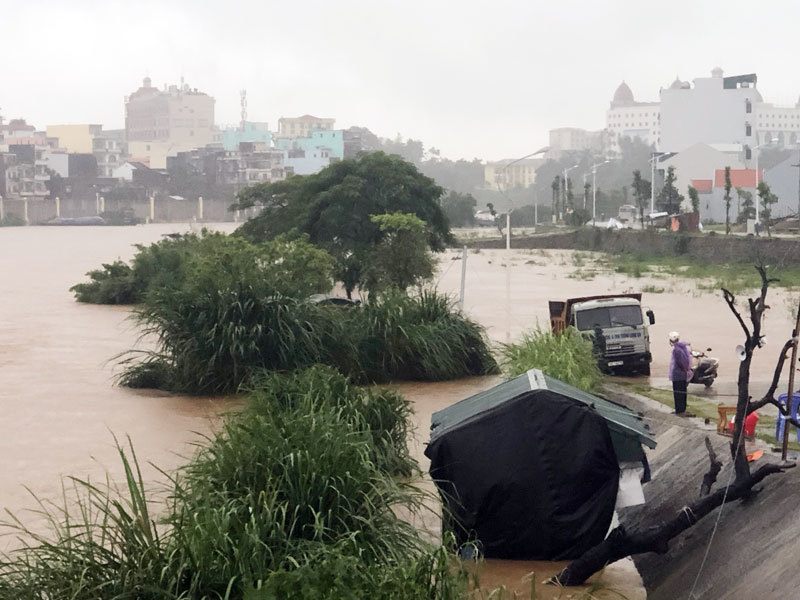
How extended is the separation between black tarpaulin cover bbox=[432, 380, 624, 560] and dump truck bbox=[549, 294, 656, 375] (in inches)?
449

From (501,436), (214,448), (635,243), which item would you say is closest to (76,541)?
(214,448)

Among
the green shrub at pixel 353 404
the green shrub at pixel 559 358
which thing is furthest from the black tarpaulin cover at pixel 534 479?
the green shrub at pixel 559 358

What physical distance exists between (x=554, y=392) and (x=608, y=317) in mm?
12710

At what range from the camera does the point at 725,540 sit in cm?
1109

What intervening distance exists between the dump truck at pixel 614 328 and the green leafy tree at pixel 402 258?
30.5 ft

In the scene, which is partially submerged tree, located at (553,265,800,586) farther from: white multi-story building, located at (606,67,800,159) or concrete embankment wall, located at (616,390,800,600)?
white multi-story building, located at (606,67,800,159)

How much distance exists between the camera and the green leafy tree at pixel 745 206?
239 feet

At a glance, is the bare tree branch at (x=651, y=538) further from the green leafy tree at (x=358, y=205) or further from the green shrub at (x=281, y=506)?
the green leafy tree at (x=358, y=205)

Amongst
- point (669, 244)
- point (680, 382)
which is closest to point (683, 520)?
point (680, 382)

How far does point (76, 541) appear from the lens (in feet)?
28.1

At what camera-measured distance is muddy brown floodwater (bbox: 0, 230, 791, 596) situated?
18875mm

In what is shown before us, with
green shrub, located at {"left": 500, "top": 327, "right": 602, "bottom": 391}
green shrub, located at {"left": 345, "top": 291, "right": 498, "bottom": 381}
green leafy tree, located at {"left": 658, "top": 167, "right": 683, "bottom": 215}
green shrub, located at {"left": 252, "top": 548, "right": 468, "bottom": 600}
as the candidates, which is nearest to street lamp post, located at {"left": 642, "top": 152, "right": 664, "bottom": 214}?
green leafy tree, located at {"left": 658, "top": 167, "right": 683, "bottom": 215}

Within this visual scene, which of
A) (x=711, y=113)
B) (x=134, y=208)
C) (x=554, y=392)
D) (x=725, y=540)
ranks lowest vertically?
(x=725, y=540)

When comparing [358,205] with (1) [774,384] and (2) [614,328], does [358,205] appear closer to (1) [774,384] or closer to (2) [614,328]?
(2) [614,328]
